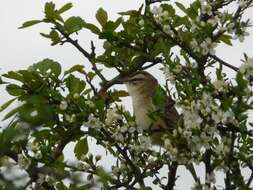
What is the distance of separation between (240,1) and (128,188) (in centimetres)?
116

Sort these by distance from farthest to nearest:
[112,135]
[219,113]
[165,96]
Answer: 1. [112,135]
2. [165,96]
3. [219,113]

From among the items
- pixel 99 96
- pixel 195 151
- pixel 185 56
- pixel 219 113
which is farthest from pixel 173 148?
pixel 99 96

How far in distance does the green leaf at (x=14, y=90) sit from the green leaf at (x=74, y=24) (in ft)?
1.68

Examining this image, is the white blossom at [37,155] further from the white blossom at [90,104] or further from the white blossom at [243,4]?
the white blossom at [243,4]

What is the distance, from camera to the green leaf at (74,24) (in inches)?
146

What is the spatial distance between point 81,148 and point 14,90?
55 centimetres

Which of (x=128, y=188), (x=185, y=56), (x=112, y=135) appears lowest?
(x=128, y=188)

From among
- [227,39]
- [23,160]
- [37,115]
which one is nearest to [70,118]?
[23,160]

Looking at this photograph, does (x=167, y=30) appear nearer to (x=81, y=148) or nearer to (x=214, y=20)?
(x=214, y=20)

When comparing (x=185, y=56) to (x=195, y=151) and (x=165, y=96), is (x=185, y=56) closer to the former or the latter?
(x=165, y=96)

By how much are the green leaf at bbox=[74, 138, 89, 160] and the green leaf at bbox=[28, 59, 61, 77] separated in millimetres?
446

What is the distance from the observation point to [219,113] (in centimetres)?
277

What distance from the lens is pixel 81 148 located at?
3723 millimetres

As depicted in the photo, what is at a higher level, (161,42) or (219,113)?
(161,42)
